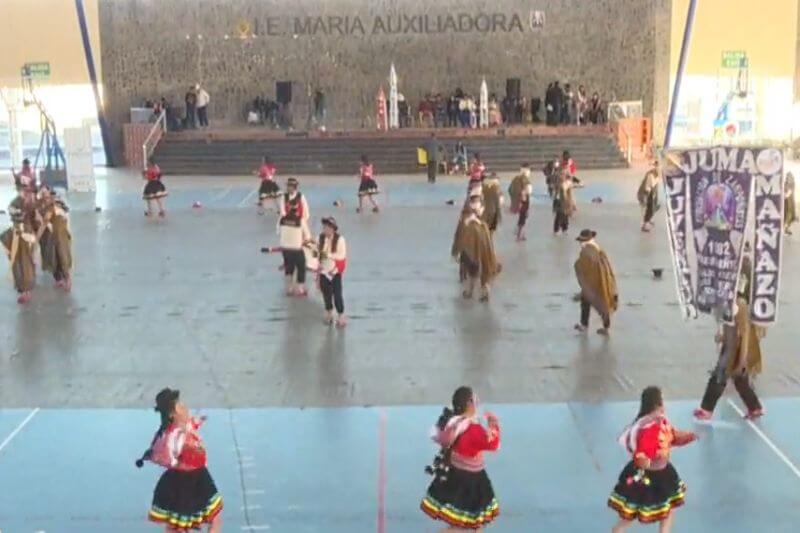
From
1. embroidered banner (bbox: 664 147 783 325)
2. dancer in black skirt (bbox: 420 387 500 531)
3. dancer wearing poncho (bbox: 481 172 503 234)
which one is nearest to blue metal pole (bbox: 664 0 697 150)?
dancer wearing poncho (bbox: 481 172 503 234)

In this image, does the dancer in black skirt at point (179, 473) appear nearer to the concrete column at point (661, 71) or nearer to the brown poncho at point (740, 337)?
the brown poncho at point (740, 337)

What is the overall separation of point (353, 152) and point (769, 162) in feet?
88.8

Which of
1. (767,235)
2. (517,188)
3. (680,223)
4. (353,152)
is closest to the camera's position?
(767,235)

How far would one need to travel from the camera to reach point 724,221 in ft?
29.6

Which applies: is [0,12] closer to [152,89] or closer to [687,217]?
[152,89]

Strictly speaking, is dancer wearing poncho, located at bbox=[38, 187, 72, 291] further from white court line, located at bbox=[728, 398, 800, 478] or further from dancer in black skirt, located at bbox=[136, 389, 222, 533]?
white court line, located at bbox=[728, 398, 800, 478]

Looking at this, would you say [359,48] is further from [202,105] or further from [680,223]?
[680,223]

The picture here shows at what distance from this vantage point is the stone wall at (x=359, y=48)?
127 ft

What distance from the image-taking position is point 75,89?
3922 centimetres

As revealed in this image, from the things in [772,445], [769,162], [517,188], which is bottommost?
[772,445]

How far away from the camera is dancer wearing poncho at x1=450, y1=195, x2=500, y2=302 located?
1452 centimetres

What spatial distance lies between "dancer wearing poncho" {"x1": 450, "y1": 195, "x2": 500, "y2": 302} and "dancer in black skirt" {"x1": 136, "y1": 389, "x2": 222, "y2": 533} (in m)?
8.14

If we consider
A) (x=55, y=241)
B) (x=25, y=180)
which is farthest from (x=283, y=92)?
(x=55, y=241)

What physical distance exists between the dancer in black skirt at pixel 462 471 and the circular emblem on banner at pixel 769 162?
343 cm
